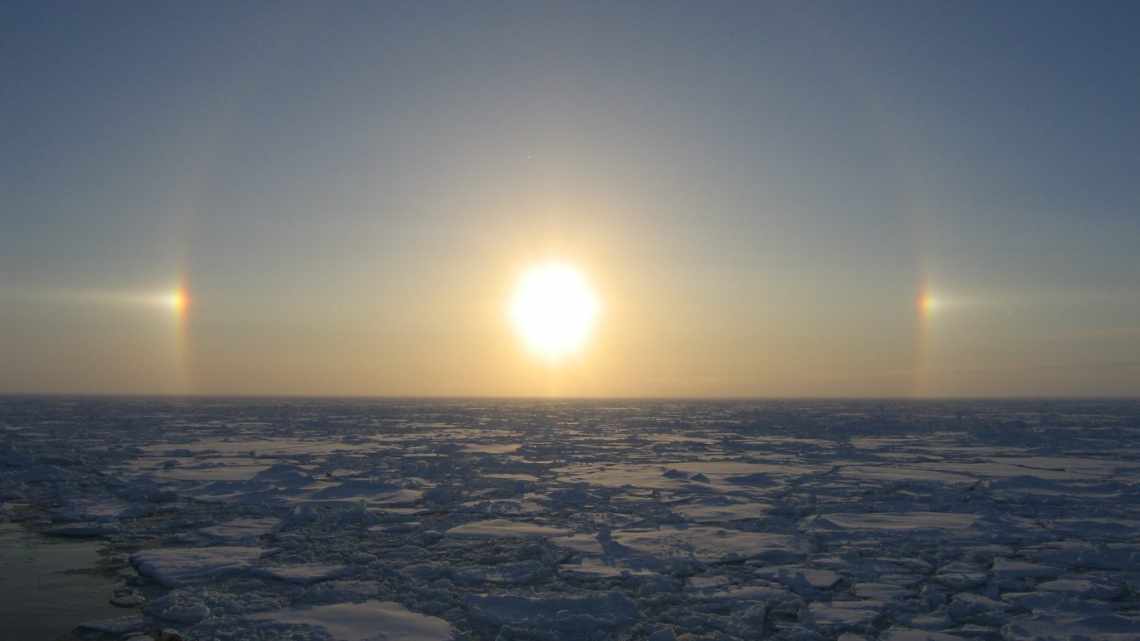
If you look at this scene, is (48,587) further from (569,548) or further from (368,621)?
(569,548)

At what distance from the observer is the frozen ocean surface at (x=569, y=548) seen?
5531 millimetres

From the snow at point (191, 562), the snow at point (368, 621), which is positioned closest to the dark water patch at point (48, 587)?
the snow at point (191, 562)

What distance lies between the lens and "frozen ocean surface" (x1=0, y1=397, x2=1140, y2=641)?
5.53m

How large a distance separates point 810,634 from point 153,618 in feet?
15.8

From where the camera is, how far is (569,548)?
781cm

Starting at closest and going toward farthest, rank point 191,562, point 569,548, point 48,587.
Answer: point 48,587
point 191,562
point 569,548

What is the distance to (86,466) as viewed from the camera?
47.5 feet

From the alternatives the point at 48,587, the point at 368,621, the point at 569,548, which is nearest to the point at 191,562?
the point at 48,587

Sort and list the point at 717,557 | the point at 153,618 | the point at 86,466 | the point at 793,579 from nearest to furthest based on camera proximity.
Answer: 1. the point at 153,618
2. the point at 793,579
3. the point at 717,557
4. the point at 86,466

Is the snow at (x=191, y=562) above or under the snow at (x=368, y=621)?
above

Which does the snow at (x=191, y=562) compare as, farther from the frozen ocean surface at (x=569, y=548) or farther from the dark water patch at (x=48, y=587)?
the dark water patch at (x=48, y=587)

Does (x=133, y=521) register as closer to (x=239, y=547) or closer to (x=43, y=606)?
(x=239, y=547)

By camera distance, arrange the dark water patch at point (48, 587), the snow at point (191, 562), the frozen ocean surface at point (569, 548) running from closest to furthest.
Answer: the dark water patch at point (48, 587), the frozen ocean surface at point (569, 548), the snow at point (191, 562)

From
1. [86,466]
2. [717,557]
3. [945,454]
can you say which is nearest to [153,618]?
[717,557]
